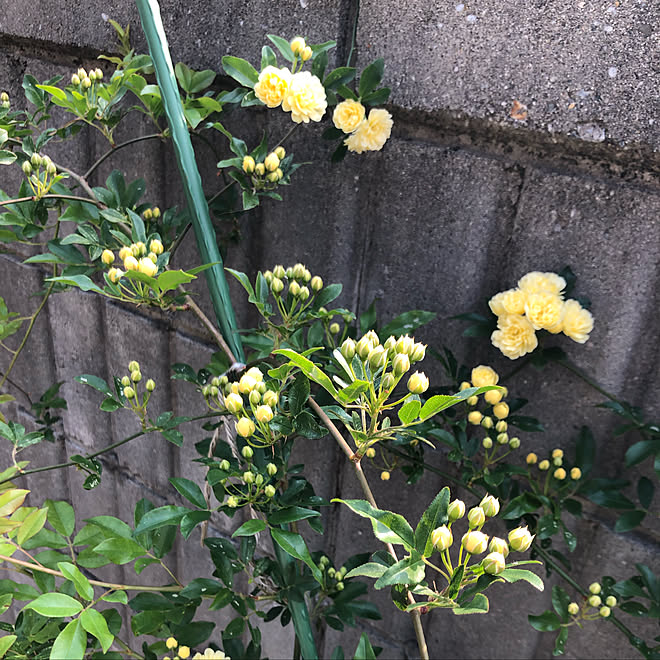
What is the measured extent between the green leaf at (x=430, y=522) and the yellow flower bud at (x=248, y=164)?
534 millimetres

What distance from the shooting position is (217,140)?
104cm

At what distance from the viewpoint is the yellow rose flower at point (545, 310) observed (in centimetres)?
75

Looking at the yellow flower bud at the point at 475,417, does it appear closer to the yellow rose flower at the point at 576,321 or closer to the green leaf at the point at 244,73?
the yellow rose flower at the point at 576,321

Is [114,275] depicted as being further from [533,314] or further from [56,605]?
[533,314]

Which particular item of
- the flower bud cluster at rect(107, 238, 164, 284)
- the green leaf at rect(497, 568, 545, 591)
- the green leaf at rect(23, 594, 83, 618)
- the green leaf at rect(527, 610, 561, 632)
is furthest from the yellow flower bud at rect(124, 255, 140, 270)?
the green leaf at rect(527, 610, 561, 632)

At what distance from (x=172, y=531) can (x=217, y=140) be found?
0.65 meters

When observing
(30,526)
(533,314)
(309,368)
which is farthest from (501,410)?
(30,526)

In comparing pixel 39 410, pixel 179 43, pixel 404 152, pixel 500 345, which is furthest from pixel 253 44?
pixel 39 410

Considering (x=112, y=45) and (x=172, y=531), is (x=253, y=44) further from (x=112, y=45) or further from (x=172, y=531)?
(x=172, y=531)

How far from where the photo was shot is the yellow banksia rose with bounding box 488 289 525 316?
781mm

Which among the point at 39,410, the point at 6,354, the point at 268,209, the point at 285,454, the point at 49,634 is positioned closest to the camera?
the point at 285,454

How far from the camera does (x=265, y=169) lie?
33.9 inches

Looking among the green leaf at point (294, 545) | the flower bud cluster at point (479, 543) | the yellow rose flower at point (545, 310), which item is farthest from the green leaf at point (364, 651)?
the yellow rose flower at point (545, 310)

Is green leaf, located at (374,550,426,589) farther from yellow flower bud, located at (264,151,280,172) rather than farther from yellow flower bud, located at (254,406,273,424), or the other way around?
yellow flower bud, located at (264,151,280,172)
